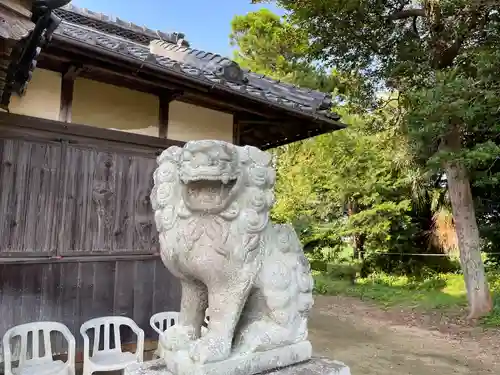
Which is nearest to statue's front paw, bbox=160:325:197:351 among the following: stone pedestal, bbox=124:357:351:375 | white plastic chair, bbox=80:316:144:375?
stone pedestal, bbox=124:357:351:375

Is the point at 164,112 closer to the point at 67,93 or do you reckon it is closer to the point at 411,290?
the point at 67,93

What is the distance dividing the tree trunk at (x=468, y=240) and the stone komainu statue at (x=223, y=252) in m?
7.71

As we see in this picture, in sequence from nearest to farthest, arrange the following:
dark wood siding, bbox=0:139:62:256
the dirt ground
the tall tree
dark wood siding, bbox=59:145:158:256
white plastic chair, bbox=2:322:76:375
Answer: white plastic chair, bbox=2:322:76:375
dark wood siding, bbox=0:139:62:256
dark wood siding, bbox=59:145:158:256
the dirt ground
the tall tree

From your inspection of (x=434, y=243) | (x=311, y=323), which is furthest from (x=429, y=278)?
(x=311, y=323)

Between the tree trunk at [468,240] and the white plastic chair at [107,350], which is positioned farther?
the tree trunk at [468,240]

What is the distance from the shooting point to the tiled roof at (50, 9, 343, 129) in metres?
4.25

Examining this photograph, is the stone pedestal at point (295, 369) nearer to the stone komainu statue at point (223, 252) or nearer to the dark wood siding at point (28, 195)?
the stone komainu statue at point (223, 252)

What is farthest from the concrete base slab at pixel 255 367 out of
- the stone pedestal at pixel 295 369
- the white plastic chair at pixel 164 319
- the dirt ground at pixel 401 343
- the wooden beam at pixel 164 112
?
the dirt ground at pixel 401 343

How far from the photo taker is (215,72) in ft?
17.3

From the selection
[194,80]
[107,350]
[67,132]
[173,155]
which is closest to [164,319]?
[107,350]

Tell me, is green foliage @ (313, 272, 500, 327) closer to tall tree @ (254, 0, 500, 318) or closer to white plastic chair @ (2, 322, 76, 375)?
tall tree @ (254, 0, 500, 318)

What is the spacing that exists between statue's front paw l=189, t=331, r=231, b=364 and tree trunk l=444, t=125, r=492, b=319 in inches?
316

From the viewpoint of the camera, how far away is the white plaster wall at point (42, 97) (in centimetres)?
436

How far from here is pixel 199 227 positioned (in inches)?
78.2
